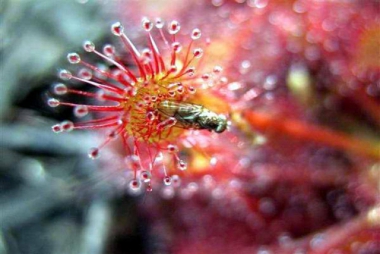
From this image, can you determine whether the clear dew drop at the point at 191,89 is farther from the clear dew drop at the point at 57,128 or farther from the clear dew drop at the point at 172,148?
the clear dew drop at the point at 57,128

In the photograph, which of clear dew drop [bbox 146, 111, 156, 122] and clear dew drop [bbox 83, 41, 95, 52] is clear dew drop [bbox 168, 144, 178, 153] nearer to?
clear dew drop [bbox 146, 111, 156, 122]

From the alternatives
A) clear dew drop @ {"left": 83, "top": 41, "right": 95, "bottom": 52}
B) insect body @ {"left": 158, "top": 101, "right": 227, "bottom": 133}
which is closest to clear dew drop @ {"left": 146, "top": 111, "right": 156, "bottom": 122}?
insect body @ {"left": 158, "top": 101, "right": 227, "bottom": 133}

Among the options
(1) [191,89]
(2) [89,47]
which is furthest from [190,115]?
(2) [89,47]

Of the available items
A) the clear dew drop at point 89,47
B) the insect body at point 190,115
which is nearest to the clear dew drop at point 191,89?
the insect body at point 190,115

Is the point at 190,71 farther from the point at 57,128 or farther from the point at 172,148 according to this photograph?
the point at 57,128

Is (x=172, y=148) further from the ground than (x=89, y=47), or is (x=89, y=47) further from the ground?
(x=89, y=47)

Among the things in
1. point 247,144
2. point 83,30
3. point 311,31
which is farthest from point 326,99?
point 83,30

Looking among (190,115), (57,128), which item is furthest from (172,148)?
(57,128)

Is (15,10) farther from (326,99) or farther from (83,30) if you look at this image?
(326,99)
